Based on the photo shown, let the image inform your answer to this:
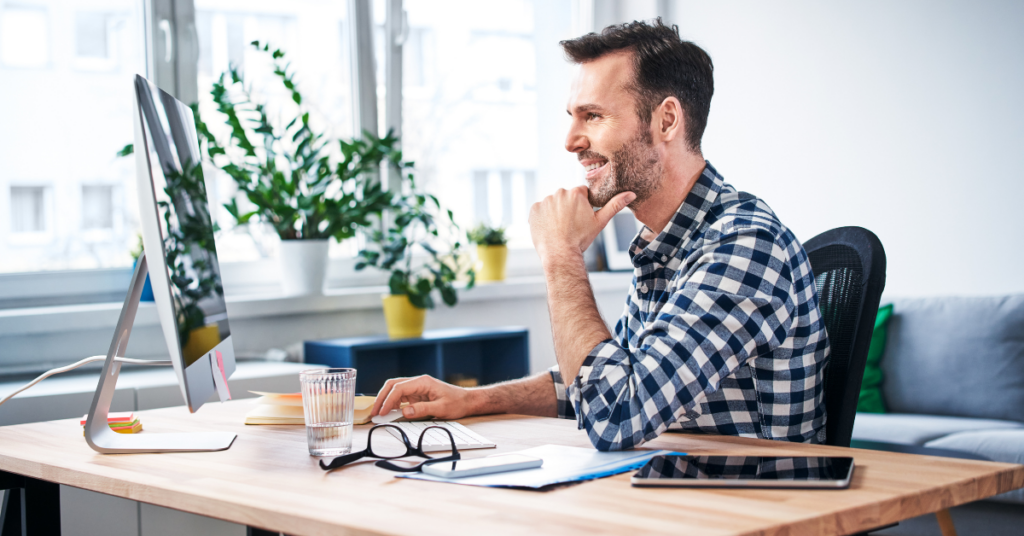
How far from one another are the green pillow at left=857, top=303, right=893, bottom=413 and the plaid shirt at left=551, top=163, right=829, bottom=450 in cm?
205

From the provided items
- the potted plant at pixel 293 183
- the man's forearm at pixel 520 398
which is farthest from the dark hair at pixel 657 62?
the potted plant at pixel 293 183

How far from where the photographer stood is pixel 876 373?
3314 mm

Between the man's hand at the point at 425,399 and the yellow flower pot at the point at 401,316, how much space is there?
1.55 m

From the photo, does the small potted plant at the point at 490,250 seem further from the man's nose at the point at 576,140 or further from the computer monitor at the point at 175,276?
the computer monitor at the point at 175,276

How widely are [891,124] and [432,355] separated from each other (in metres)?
2.09

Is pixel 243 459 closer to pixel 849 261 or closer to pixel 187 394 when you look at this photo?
pixel 187 394

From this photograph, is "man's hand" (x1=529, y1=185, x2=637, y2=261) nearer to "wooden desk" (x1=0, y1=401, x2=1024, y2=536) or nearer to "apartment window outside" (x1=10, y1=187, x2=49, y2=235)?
"wooden desk" (x1=0, y1=401, x2=1024, y2=536)

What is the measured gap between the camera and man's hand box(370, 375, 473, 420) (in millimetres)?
1491

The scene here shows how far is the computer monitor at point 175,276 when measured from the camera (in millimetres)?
1071

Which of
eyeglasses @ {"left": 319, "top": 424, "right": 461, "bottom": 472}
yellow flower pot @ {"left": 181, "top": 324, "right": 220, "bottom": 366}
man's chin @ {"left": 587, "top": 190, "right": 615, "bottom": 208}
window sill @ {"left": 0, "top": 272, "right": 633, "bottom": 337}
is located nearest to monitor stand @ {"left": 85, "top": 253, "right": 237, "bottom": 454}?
yellow flower pot @ {"left": 181, "top": 324, "right": 220, "bottom": 366}

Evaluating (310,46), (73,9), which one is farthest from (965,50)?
(73,9)

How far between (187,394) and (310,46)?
2623 millimetres

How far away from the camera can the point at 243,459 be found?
117cm

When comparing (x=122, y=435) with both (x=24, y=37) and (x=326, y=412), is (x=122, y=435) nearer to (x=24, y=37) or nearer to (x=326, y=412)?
(x=326, y=412)
